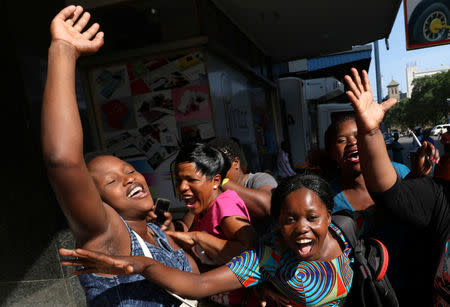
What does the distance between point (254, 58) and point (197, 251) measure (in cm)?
585

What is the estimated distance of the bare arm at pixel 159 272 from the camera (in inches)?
41.8

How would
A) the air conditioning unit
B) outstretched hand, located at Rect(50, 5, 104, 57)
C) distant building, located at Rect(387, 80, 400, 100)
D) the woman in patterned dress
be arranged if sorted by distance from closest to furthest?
outstretched hand, located at Rect(50, 5, 104, 57)
the woman in patterned dress
the air conditioning unit
distant building, located at Rect(387, 80, 400, 100)

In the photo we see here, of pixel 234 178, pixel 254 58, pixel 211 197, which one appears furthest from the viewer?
pixel 254 58

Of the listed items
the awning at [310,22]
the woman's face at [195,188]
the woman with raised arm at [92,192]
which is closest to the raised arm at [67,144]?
the woman with raised arm at [92,192]

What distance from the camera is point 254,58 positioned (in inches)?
271

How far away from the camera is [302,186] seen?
1.49 meters

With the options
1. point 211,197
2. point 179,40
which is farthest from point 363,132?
point 179,40

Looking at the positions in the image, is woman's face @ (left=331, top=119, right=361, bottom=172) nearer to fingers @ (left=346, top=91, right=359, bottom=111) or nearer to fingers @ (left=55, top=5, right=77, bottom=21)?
fingers @ (left=346, top=91, right=359, bottom=111)

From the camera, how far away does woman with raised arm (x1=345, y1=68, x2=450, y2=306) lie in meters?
1.37

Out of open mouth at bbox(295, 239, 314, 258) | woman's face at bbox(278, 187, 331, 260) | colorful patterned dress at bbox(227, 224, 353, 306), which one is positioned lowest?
colorful patterned dress at bbox(227, 224, 353, 306)

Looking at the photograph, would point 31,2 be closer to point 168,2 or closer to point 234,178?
point 168,2

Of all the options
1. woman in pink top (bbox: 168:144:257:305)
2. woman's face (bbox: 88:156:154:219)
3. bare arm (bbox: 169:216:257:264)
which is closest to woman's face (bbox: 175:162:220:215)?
woman in pink top (bbox: 168:144:257:305)

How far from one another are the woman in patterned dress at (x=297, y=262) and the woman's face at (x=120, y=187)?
33 centimetres

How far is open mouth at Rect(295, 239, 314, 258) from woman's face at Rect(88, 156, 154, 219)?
2.30 ft
